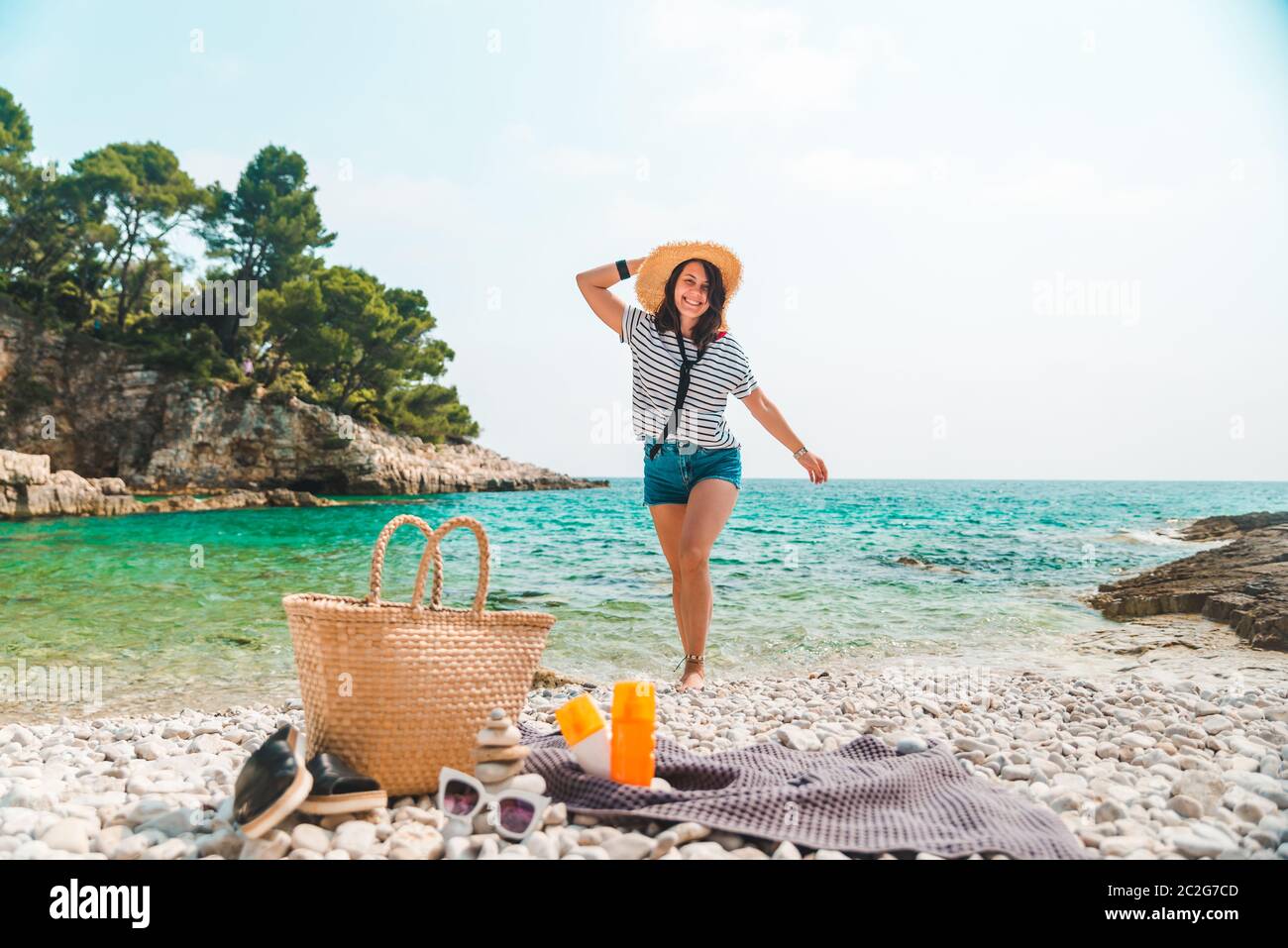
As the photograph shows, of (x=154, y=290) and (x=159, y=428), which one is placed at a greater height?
(x=154, y=290)

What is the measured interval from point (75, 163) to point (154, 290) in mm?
5396

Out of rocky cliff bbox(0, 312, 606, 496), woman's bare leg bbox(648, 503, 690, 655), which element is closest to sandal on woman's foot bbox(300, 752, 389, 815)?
woman's bare leg bbox(648, 503, 690, 655)

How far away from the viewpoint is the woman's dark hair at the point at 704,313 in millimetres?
4254

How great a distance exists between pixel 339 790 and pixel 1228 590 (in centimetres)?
904

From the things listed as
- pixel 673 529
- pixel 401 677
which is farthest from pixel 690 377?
pixel 401 677

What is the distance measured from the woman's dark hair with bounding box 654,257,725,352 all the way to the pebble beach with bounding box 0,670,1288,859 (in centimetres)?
188

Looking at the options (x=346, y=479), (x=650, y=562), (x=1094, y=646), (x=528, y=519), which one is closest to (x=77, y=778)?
(x=1094, y=646)

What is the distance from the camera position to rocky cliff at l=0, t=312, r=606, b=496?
31844 mm

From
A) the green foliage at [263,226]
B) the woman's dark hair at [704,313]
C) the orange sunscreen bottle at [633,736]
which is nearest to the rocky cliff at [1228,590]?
the woman's dark hair at [704,313]

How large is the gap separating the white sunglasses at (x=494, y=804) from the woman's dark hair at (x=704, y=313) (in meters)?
2.57

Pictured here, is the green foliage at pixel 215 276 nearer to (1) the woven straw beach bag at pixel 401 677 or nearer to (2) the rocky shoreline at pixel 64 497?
(2) the rocky shoreline at pixel 64 497

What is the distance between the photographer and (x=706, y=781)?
8.71 feet
